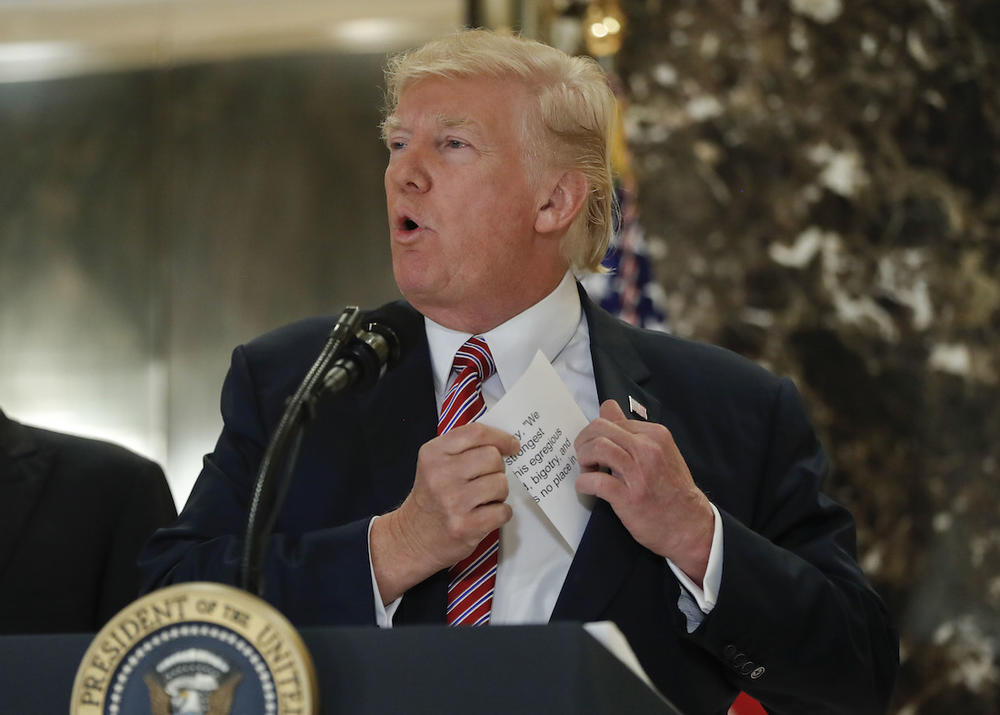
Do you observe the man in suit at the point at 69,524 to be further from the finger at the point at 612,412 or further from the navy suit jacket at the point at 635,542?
the finger at the point at 612,412

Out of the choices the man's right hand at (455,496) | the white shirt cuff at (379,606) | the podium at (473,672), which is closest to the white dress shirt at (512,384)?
the white shirt cuff at (379,606)

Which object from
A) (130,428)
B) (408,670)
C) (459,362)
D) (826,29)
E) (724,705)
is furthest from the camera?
(130,428)

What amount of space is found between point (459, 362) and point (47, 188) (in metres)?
2.97

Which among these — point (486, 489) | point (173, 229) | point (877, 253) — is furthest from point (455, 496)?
point (173, 229)

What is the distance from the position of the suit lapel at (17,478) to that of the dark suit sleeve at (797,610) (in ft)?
4.71

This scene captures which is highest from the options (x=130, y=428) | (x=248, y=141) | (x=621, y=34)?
(x=621, y=34)

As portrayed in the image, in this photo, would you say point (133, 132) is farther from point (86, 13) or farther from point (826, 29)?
point (826, 29)

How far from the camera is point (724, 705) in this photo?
1.94 metres

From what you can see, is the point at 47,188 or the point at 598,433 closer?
the point at 598,433

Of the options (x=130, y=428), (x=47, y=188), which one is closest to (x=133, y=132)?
(x=47, y=188)

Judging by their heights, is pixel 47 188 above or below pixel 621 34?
below

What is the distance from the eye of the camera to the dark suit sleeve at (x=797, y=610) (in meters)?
1.79

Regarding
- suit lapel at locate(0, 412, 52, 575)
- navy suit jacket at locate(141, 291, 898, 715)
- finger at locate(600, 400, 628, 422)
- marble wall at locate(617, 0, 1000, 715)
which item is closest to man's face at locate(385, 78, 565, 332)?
navy suit jacket at locate(141, 291, 898, 715)

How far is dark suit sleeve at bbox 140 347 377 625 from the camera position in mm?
1733
